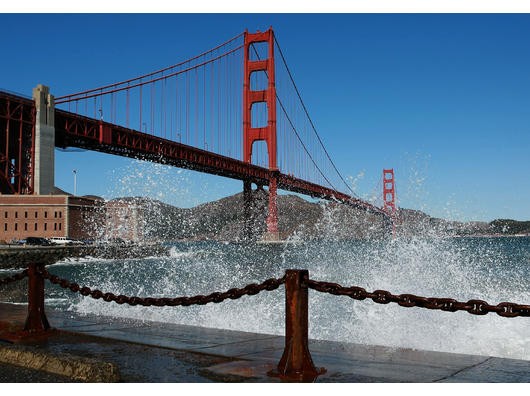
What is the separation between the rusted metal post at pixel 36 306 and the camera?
5332mm

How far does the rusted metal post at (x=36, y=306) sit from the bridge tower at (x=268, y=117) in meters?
41.7

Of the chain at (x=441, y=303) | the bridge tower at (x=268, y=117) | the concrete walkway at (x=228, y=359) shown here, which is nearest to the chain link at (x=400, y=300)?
the chain at (x=441, y=303)

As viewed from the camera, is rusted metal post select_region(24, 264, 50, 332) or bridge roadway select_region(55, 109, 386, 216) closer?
rusted metal post select_region(24, 264, 50, 332)

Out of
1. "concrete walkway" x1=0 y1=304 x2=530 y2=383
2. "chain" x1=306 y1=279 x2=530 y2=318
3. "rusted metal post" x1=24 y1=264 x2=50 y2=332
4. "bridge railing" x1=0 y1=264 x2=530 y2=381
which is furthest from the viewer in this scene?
"rusted metal post" x1=24 y1=264 x2=50 y2=332

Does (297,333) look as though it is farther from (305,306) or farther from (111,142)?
(111,142)

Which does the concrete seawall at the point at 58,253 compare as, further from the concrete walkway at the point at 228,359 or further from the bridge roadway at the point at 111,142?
the concrete walkway at the point at 228,359

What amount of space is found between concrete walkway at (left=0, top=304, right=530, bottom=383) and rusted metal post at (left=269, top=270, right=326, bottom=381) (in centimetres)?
12

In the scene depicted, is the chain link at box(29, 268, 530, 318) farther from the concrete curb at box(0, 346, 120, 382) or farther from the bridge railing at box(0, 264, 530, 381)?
the concrete curb at box(0, 346, 120, 382)

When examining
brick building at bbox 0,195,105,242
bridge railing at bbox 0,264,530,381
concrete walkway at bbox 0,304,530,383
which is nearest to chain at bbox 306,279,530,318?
bridge railing at bbox 0,264,530,381

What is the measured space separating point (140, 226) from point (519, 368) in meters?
55.0

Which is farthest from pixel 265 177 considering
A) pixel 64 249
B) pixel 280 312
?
pixel 280 312

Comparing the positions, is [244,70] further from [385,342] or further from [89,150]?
[385,342]

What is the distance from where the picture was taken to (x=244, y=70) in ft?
180

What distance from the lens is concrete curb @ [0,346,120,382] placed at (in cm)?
336
